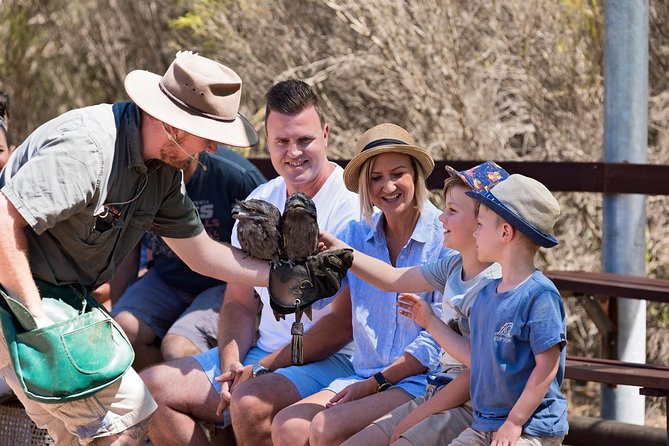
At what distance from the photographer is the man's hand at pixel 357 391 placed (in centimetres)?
371

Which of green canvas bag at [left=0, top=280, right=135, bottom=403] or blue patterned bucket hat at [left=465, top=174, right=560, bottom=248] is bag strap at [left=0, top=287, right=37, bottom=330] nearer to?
green canvas bag at [left=0, top=280, right=135, bottom=403]

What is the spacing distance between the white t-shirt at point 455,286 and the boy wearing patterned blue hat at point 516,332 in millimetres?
97

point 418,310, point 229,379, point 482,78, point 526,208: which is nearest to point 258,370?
point 229,379

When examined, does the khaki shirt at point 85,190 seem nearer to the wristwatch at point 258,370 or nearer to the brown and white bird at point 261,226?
the brown and white bird at point 261,226

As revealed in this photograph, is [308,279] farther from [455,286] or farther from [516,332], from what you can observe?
[516,332]

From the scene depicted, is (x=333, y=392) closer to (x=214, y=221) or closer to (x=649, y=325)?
Answer: (x=214, y=221)

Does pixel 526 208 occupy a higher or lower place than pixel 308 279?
higher

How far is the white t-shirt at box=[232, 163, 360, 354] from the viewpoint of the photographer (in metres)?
4.11

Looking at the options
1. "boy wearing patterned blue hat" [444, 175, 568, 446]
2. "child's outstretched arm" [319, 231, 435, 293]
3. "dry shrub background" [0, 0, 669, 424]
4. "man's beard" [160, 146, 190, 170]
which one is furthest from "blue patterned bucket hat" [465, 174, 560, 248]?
"dry shrub background" [0, 0, 669, 424]

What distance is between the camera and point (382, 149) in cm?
376

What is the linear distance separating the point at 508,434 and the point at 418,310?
531 millimetres

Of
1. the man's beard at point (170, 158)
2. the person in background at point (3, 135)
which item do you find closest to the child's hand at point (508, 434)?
the man's beard at point (170, 158)

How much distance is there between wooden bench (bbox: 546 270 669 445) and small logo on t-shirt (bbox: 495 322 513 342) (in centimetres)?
81

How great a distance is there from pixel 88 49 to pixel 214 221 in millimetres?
5494
